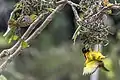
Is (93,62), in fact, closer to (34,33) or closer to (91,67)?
(91,67)

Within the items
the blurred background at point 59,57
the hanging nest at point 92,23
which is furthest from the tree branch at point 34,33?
the blurred background at point 59,57

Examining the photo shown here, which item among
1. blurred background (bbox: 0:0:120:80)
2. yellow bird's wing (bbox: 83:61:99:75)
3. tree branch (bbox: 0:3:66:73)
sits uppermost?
tree branch (bbox: 0:3:66:73)

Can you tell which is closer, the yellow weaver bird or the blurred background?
the yellow weaver bird

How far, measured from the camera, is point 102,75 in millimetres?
2295

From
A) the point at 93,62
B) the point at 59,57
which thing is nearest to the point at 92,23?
the point at 93,62

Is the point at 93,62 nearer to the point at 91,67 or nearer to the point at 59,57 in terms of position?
the point at 91,67

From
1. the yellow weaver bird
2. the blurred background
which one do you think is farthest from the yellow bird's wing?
the blurred background

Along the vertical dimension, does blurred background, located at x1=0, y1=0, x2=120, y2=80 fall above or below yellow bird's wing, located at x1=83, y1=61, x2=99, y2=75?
below

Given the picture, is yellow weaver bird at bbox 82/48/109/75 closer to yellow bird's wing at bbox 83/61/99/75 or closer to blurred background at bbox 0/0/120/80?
yellow bird's wing at bbox 83/61/99/75

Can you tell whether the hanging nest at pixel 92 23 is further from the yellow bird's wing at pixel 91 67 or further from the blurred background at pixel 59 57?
the blurred background at pixel 59 57

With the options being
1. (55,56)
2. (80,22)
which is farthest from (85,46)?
(55,56)

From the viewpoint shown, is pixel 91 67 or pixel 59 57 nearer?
pixel 91 67

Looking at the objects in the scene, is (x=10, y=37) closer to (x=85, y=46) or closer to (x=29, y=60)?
(x=85, y=46)

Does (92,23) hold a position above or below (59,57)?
above
